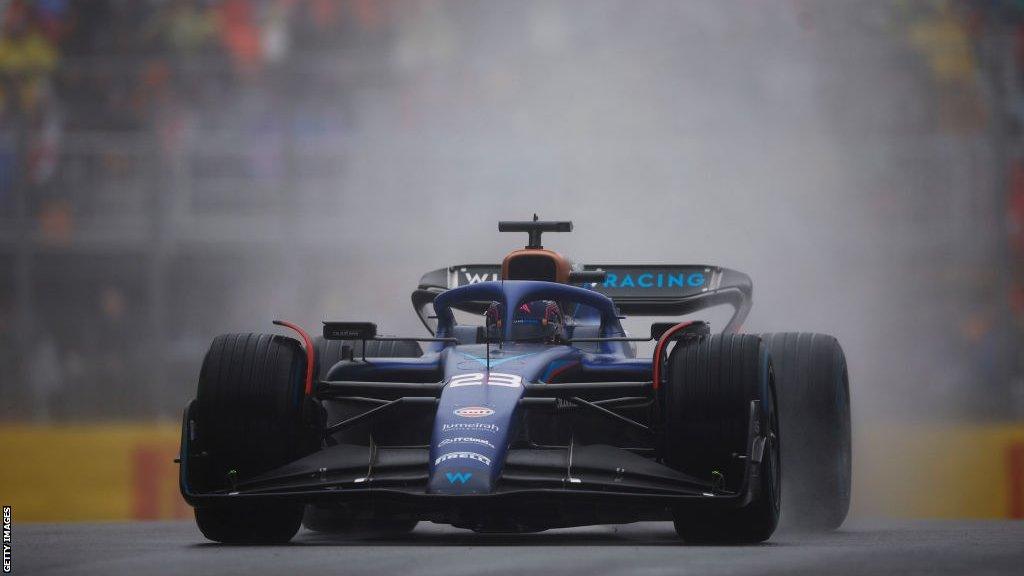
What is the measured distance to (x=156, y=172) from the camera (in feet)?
72.0

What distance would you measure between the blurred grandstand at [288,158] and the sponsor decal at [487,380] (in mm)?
11122

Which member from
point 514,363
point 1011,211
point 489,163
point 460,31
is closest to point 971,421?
point 1011,211

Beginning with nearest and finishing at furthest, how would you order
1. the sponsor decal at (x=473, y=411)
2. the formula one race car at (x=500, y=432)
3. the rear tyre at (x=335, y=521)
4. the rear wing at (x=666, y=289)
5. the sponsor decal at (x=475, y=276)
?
the formula one race car at (x=500, y=432) < the sponsor decal at (x=473, y=411) < the rear tyre at (x=335, y=521) < the rear wing at (x=666, y=289) < the sponsor decal at (x=475, y=276)

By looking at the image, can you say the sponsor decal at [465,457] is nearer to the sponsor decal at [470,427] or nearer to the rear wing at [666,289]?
the sponsor decal at [470,427]

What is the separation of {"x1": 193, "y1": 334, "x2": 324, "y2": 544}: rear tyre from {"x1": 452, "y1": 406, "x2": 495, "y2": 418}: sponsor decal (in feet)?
2.90

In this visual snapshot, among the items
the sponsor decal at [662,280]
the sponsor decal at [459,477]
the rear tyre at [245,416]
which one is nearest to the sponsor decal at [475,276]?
the sponsor decal at [662,280]

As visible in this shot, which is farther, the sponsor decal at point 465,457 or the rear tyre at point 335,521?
the rear tyre at point 335,521

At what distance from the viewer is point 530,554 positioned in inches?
313

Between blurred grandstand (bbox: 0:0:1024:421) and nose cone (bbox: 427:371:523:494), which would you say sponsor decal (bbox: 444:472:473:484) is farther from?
blurred grandstand (bbox: 0:0:1024:421)

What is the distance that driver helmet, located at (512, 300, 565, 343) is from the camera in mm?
10195

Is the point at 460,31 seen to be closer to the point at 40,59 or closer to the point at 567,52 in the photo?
the point at 567,52

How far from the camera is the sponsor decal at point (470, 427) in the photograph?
28.3 ft

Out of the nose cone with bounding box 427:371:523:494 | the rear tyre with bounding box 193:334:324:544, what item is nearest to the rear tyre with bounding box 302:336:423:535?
the rear tyre with bounding box 193:334:324:544

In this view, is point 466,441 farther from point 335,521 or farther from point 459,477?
point 335,521
